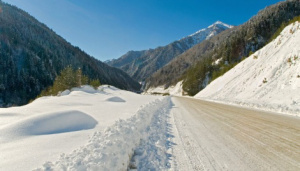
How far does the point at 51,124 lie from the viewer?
571 centimetres

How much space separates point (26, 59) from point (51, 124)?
137429 mm

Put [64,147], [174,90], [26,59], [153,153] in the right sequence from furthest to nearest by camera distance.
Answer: [174,90]
[26,59]
[153,153]
[64,147]

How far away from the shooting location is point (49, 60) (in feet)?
415

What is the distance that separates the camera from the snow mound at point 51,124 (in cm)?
492

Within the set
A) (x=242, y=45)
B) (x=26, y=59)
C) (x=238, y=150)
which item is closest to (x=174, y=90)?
(x=242, y=45)

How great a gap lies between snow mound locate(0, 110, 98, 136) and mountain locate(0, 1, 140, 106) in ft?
363

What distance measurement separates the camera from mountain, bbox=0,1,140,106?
3863 inches

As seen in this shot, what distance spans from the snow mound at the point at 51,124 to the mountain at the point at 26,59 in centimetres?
11056

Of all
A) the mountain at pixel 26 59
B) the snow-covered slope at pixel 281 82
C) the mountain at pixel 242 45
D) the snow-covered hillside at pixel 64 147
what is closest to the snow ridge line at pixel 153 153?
the snow-covered hillside at pixel 64 147

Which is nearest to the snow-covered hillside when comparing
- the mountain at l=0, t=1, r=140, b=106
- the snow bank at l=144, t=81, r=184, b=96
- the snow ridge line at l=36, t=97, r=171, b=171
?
the snow ridge line at l=36, t=97, r=171, b=171

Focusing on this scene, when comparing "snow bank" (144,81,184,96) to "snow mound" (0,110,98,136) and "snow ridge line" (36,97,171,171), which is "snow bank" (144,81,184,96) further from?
"snow ridge line" (36,97,171,171)

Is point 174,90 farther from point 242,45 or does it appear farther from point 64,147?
point 64,147

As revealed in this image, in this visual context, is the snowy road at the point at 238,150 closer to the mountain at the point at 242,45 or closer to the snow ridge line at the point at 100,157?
the snow ridge line at the point at 100,157

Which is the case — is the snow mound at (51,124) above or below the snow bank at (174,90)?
below
